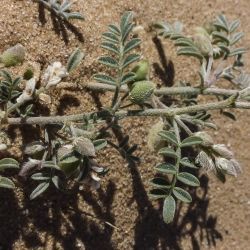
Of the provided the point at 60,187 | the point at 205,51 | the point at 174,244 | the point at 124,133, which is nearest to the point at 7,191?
the point at 60,187

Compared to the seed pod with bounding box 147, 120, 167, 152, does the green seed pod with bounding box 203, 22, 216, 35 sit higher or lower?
higher

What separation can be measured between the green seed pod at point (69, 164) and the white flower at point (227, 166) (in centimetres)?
54

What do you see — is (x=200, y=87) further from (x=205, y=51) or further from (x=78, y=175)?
(x=78, y=175)

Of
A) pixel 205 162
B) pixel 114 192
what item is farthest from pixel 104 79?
pixel 114 192

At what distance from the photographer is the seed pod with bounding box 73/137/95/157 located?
1965 millimetres

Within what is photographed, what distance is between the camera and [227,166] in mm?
2115

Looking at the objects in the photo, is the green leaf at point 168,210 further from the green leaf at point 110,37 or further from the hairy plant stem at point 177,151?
the green leaf at point 110,37

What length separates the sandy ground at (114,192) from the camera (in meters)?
2.37

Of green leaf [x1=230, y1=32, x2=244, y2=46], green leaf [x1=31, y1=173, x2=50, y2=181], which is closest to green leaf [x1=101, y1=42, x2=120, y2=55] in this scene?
green leaf [x1=31, y1=173, x2=50, y2=181]

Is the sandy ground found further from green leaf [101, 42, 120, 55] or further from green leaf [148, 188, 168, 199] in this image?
green leaf [148, 188, 168, 199]

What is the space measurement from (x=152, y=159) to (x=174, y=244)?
43cm

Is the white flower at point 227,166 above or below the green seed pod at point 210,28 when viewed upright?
below

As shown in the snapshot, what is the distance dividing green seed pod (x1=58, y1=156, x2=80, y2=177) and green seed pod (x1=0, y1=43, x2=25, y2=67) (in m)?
0.50

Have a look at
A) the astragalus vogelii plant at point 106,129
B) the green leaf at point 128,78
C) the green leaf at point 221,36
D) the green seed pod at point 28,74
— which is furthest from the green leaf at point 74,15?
the green leaf at point 221,36
